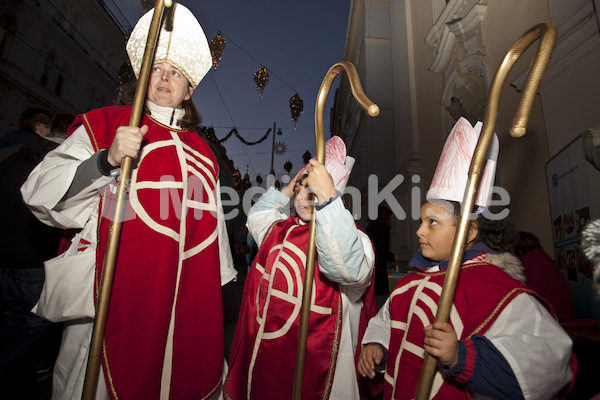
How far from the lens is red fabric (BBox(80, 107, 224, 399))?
1.30 meters

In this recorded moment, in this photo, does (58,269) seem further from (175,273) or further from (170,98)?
(170,98)

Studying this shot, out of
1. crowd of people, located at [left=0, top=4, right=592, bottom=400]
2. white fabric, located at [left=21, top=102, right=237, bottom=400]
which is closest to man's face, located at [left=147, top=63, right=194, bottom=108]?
crowd of people, located at [left=0, top=4, right=592, bottom=400]

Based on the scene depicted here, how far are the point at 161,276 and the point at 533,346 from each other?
1.46 m

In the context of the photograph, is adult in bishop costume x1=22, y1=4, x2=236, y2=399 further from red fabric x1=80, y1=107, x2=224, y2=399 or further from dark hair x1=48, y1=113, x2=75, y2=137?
dark hair x1=48, y1=113, x2=75, y2=137

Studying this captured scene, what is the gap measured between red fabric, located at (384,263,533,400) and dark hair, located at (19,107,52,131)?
3230 mm

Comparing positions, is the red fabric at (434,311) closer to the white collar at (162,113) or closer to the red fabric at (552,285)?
the white collar at (162,113)

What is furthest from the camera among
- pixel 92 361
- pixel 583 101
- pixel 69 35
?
pixel 69 35

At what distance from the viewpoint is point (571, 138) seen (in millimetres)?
3344

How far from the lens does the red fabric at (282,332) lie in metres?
1.67

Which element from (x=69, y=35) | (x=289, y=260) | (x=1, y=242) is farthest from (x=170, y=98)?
(x=69, y=35)

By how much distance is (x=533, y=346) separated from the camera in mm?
1092

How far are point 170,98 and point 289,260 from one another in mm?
1152

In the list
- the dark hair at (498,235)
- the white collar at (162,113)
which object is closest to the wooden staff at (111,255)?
the white collar at (162,113)

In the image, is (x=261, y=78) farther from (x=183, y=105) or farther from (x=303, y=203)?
(x=303, y=203)
